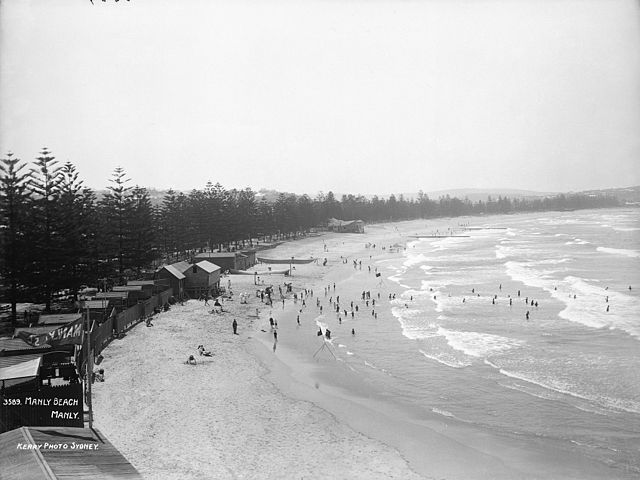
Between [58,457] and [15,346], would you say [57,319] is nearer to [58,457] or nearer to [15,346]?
[15,346]

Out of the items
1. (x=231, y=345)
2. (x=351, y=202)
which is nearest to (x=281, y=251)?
(x=231, y=345)

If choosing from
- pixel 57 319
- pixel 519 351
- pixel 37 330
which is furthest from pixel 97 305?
pixel 519 351

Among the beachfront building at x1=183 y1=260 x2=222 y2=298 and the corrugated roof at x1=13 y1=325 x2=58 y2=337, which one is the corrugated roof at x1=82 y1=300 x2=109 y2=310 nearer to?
the corrugated roof at x1=13 y1=325 x2=58 y2=337

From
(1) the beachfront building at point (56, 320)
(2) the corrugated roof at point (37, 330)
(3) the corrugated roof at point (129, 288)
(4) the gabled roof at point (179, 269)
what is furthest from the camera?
(4) the gabled roof at point (179, 269)

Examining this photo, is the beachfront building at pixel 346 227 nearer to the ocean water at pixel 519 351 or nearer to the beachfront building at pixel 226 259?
the beachfront building at pixel 226 259

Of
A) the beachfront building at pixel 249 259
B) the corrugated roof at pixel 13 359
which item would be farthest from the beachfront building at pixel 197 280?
the corrugated roof at pixel 13 359

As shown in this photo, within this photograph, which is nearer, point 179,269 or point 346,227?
point 179,269

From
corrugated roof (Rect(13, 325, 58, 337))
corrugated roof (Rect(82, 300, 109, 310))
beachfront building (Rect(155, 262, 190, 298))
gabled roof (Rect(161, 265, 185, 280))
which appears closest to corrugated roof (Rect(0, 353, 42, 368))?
corrugated roof (Rect(13, 325, 58, 337))
